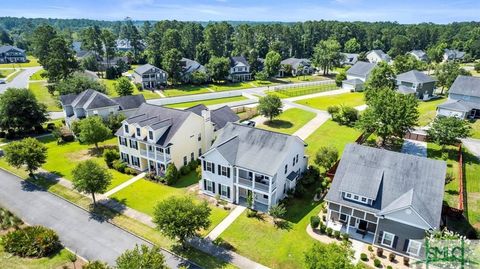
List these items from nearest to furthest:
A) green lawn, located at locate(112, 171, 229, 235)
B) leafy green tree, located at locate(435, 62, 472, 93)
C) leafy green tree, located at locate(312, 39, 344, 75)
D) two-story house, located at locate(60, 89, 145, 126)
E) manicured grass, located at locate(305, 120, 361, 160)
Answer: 1. green lawn, located at locate(112, 171, 229, 235)
2. manicured grass, located at locate(305, 120, 361, 160)
3. two-story house, located at locate(60, 89, 145, 126)
4. leafy green tree, located at locate(435, 62, 472, 93)
5. leafy green tree, located at locate(312, 39, 344, 75)

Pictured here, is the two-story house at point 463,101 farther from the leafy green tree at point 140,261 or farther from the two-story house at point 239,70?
the leafy green tree at point 140,261

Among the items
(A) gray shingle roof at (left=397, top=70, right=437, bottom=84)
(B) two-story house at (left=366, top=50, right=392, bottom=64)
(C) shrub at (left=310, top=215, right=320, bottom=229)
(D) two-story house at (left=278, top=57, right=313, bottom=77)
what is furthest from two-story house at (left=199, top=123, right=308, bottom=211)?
(B) two-story house at (left=366, top=50, right=392, bottom=64)

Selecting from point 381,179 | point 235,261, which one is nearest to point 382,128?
point 381,179

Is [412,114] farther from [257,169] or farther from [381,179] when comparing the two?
[257,169]

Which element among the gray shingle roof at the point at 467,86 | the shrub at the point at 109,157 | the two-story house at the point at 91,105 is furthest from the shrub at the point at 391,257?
the gray shingle roof at the point at 467,86

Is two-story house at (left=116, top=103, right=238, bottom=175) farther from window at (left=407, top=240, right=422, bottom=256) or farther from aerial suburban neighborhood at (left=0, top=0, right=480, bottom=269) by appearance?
window at (left=407, top=240, right=422, bottom=256)

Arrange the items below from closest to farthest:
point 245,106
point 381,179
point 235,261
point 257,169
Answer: point 235,261 → point 381,179 → point 257,169 → point 245,106
